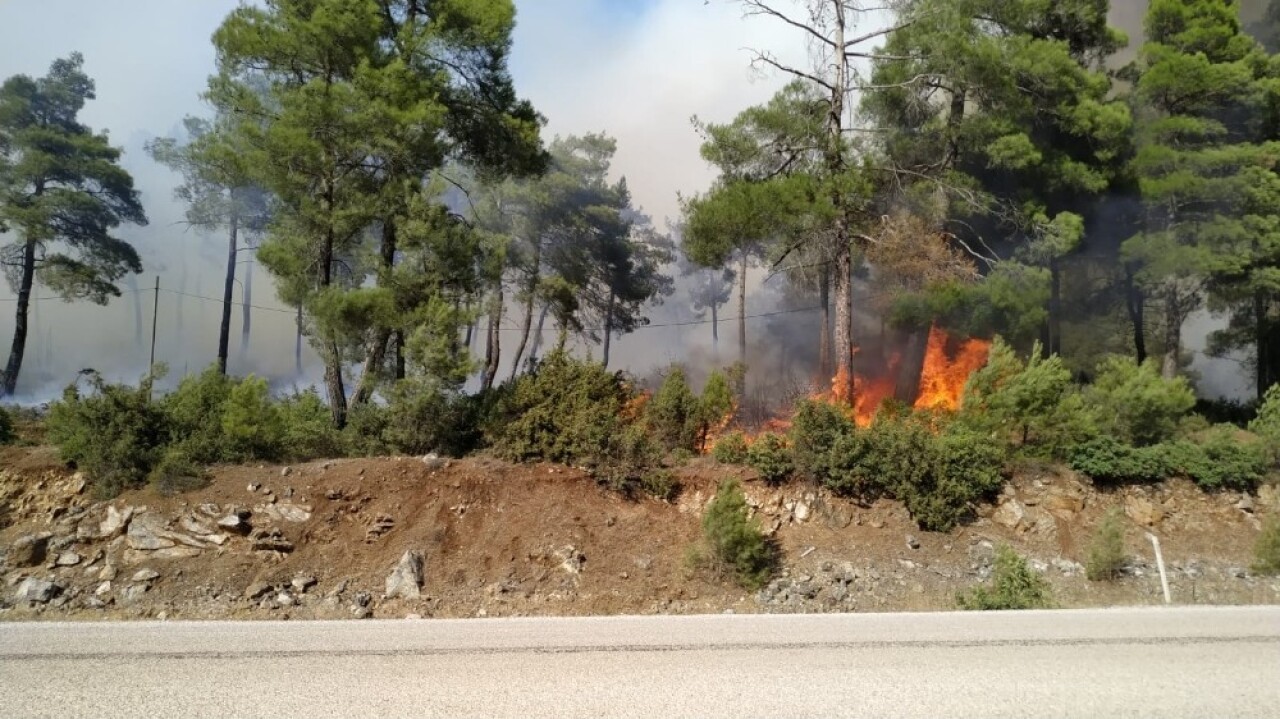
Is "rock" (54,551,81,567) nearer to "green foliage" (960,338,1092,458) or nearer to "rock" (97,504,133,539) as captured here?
"rock" (97,504,133,539)

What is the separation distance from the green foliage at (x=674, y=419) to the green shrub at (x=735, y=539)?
4.84 m

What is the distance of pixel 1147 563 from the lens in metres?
15.2

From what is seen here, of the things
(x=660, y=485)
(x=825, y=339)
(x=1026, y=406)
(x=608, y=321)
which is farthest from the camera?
(x=608, y=321)

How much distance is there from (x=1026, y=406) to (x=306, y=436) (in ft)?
47.2

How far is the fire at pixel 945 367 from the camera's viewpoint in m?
22.6

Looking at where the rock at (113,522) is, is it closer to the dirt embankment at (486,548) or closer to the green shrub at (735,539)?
the dirt embankment at (486,548)

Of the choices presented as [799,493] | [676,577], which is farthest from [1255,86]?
[676,577]

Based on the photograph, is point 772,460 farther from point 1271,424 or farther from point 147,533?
point 1271,424

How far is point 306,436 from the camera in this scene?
17.2m

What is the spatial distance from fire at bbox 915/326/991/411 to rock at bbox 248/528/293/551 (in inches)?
611

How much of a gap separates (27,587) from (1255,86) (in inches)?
1201

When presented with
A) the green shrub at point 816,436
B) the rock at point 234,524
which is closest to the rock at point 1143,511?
the green shrub at point 816,436

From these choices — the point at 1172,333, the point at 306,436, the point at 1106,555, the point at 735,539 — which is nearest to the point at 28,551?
the point at 306,436

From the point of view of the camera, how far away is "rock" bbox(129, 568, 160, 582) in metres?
13.0
